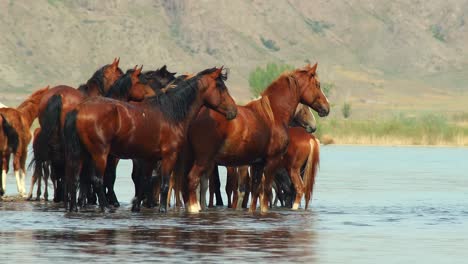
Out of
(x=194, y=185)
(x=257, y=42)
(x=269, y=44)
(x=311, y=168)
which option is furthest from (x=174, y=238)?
(x=269, y=44)

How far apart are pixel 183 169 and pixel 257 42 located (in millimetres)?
109486

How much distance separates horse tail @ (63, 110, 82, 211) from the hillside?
82.0 meters

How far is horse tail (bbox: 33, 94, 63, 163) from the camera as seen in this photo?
62.8 ft

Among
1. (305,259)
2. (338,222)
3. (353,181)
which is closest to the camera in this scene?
(305,259)

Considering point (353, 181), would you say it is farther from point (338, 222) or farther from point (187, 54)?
point (187, 54)

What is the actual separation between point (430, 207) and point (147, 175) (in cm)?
505

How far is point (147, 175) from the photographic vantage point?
18.8 meters

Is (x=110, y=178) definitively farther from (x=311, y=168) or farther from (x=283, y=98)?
(x=311, y=168)

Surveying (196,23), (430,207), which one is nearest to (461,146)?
(430,207)

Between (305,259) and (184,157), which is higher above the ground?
(184,157)

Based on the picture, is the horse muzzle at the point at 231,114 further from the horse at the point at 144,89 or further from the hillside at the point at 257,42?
the hillside at the point at 257,42

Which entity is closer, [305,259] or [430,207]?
[305,259]

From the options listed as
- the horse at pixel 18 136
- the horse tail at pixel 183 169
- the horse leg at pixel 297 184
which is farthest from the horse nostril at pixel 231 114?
the horse at pixel 18 136

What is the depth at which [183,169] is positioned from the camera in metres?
18.9
